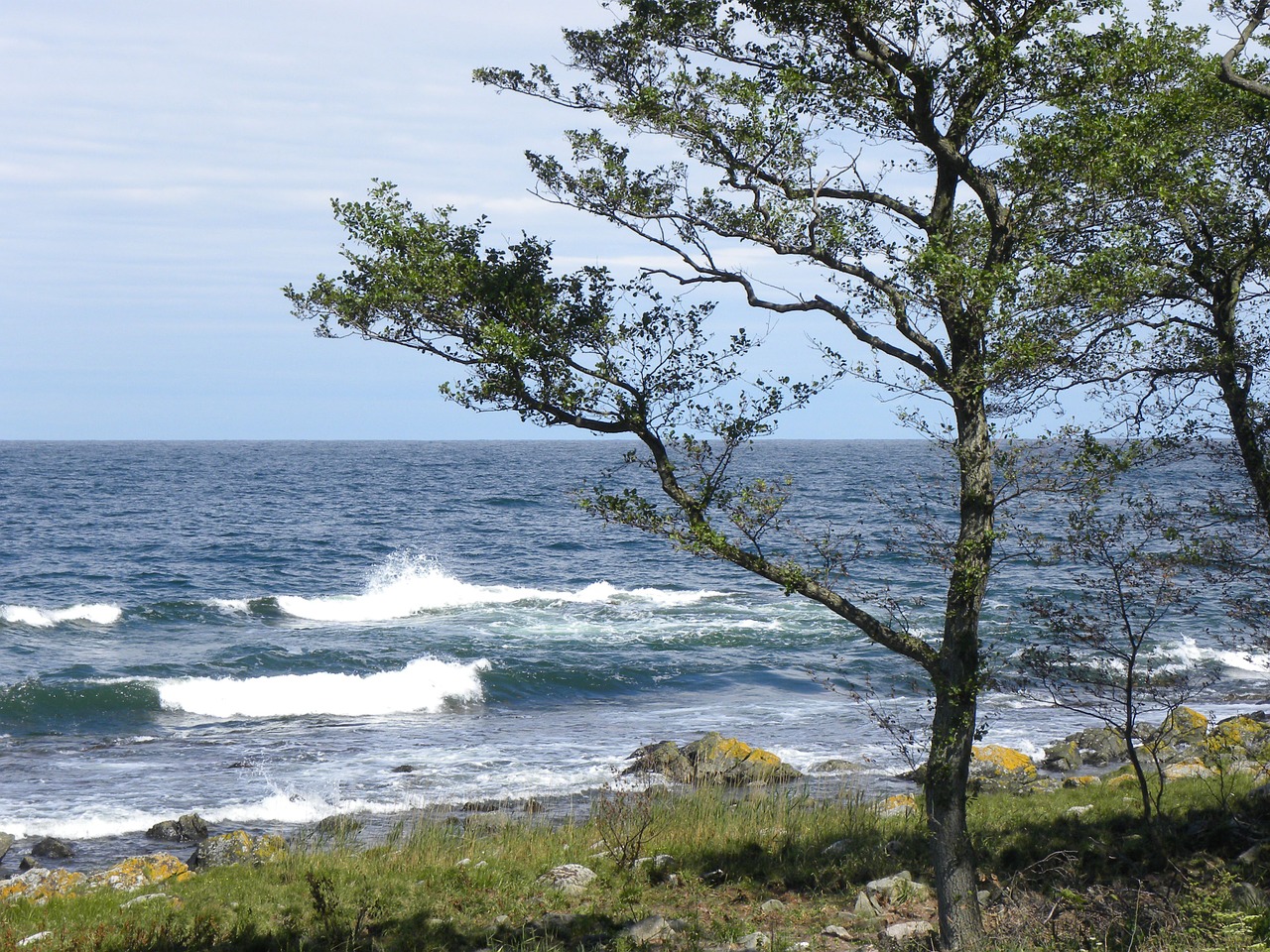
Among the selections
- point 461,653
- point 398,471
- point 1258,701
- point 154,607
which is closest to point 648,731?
point 461,653

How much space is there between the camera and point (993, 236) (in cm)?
804

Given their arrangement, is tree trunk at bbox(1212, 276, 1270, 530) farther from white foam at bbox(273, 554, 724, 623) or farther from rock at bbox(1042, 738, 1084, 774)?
white foam at bbox(273, 554, 724, 623)

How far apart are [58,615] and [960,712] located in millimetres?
30996

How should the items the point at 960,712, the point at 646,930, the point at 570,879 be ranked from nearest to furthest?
the point at 960,712
the point at 646,930
the point at 570,879

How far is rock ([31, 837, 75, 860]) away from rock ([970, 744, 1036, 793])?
41.6 ft

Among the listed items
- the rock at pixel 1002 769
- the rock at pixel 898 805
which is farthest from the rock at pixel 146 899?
the rock at pixel 1002 769

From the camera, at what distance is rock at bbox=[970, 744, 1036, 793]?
1598cm

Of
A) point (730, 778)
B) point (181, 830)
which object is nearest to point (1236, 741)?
point (730, 778)

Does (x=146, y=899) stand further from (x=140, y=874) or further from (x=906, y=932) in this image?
(x=906, y=932)

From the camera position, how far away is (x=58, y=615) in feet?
104

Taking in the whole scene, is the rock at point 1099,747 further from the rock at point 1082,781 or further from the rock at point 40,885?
the rock at point 40,885

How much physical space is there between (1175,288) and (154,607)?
31469 mm

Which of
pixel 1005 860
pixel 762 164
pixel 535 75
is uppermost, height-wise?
pixel 535 75

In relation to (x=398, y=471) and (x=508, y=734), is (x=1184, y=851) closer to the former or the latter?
(x=508, y=734)
